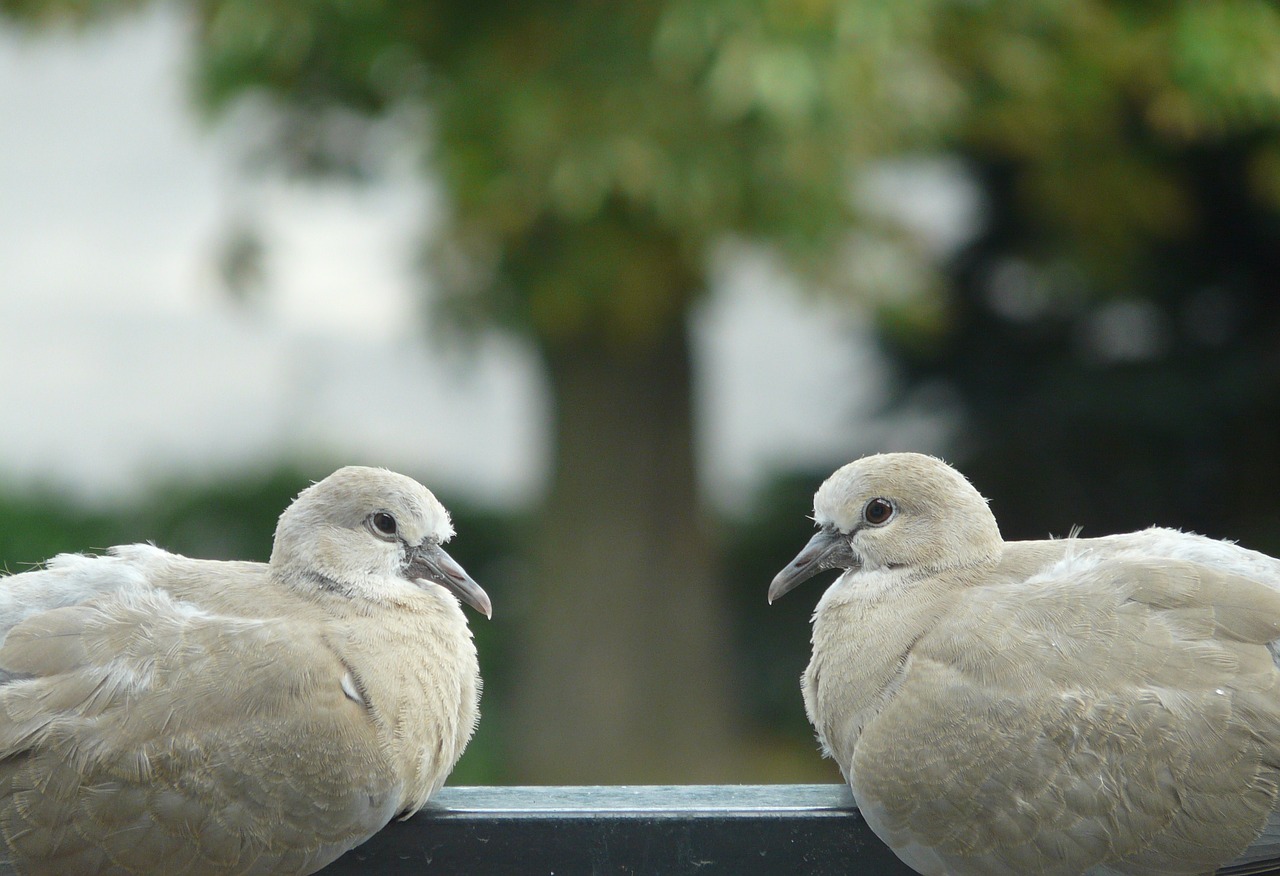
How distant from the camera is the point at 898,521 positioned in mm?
2502

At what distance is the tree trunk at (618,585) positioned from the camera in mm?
6621

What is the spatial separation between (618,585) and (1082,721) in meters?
4.63

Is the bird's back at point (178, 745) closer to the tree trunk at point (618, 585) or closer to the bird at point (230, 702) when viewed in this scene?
the bird at point (230, 702)

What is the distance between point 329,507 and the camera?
7.94ft

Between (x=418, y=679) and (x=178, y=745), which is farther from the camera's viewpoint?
(x=418, y=679)

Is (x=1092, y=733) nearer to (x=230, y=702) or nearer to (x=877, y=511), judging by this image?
(x=877, y=511)

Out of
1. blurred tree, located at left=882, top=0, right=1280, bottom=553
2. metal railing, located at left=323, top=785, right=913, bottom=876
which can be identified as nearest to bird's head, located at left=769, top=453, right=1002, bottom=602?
metal railing, located at left=323, top=785, right=913, bottom=876

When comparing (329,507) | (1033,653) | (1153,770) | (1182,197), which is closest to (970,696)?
A: (1033,653)

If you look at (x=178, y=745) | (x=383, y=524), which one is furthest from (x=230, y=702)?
(x=383, y=524)

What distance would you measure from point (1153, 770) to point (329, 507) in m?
1.41

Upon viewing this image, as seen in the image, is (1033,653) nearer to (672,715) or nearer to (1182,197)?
(672,715)

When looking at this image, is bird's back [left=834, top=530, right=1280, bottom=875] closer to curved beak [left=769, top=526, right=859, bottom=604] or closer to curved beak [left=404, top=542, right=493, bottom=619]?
curved beak [left=769, top=526, right=859, bottom=604]

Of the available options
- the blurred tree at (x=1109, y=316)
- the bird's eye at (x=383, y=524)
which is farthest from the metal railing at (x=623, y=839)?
the blurred tree at (x=1109, y=316)

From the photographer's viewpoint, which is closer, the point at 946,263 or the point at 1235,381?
the point at 1235,381
